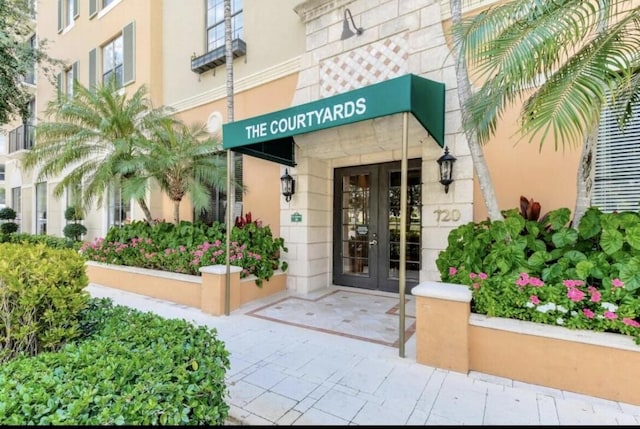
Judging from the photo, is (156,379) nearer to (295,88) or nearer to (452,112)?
(452,112)

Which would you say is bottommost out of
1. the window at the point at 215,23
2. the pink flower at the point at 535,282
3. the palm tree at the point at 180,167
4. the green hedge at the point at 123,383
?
the green hedge at the point at 123,383

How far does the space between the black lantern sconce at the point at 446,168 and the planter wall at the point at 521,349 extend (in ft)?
6.66

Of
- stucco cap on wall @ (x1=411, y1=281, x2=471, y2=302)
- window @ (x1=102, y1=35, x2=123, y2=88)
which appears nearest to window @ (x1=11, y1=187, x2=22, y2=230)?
window @ (x1=102, y1=35, x2=123, y2=88)

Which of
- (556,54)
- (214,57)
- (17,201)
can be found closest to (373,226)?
(556,54)

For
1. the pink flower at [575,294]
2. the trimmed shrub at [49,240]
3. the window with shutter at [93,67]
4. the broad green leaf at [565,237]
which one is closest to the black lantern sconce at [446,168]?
the broad green leaf at [565,237]

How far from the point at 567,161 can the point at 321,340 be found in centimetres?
423

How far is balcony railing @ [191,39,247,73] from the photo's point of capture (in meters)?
7.70

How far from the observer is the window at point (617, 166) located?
4.14 m

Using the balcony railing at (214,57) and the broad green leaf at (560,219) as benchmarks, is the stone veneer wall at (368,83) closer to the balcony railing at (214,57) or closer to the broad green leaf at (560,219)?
the broad green leaf at (560,219)

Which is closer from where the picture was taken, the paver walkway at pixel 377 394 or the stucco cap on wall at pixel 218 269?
the paver walkway at pixel 377 394

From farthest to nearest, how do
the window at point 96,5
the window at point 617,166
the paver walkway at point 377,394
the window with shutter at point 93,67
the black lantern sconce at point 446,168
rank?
the window with shutter at point 93,67 < the window at point 96,5 < the black lantern sconce at point 446,168 < the window at point 617,166 < the paver walkway at point 377,394

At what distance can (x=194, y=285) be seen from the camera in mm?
5688

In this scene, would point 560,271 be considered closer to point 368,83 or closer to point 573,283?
point 573,283

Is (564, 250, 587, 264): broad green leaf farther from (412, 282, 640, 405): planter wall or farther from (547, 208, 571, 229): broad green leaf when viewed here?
(412, 282, 640, 405): planter wall
